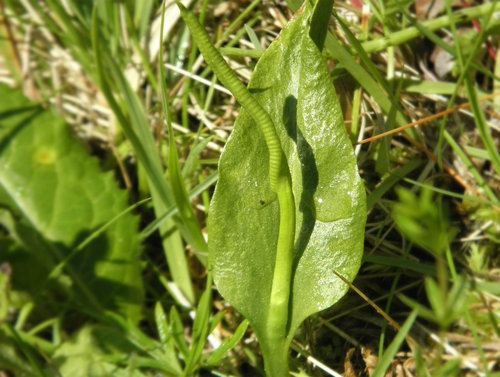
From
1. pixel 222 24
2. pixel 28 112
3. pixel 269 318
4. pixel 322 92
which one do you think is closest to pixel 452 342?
pixel 269 318

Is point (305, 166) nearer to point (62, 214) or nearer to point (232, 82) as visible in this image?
point (232, 82)

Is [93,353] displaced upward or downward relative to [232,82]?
downward

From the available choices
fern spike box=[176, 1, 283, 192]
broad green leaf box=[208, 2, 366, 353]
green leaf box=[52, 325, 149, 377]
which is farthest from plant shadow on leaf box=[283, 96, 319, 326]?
green leaf box=[52, 325, 149, 377]

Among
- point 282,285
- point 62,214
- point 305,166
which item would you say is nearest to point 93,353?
point 62,214

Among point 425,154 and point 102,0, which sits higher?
point 102,0

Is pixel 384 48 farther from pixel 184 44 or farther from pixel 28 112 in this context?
pixel 28 112

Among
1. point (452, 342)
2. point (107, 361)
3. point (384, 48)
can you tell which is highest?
point (384, 48)

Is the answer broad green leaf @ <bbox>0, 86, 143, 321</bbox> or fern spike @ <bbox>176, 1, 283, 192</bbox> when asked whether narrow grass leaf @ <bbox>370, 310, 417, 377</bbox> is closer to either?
fern spike @ <bbox>176, 1, 283, 192</bbox>
